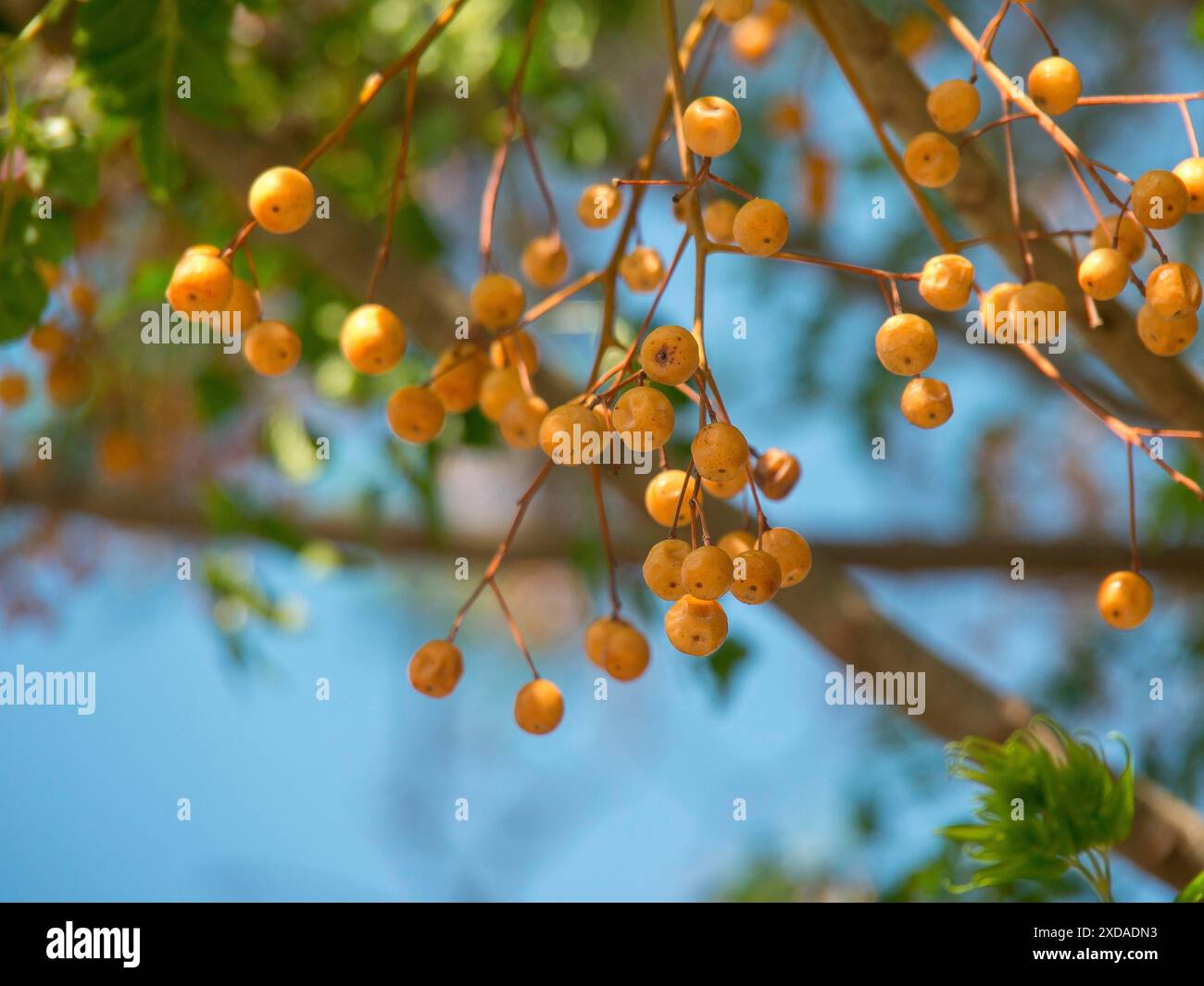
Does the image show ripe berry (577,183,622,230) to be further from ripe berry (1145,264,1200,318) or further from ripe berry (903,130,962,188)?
ripe berry (1145,264,1200,318)

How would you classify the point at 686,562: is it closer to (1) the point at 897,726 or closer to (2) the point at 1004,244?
(2) the point at 1004,244

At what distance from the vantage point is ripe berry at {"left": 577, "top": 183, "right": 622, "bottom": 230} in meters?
0.63

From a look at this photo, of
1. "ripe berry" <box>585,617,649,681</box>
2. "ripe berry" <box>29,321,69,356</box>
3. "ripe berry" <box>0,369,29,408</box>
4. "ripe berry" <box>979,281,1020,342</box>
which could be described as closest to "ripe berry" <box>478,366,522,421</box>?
"ripe berry" <box>585,617,649,681</box>

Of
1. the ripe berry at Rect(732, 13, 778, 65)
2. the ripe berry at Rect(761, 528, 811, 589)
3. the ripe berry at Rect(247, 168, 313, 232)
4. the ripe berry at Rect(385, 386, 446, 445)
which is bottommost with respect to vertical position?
the ripe berry at Rect(761, 528, 811, 589)

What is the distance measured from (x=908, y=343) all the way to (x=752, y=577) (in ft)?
0.39

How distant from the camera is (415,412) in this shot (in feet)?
2.02

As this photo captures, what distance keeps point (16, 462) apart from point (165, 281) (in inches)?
25.2
